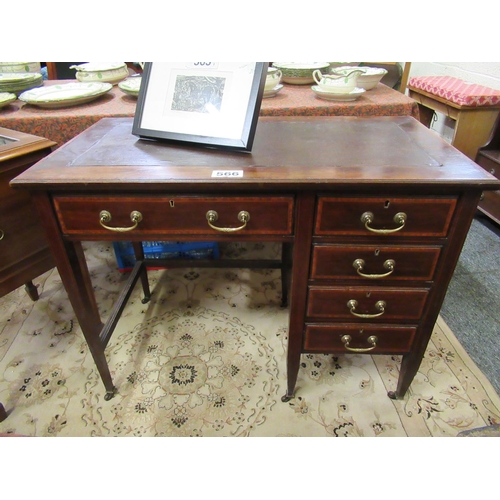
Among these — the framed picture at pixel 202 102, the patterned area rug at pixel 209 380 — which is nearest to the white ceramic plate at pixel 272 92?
the framed picture at pixel 202 102

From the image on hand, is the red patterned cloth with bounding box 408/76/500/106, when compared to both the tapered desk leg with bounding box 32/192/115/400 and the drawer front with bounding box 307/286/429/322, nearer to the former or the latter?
the drawer front with bounding box 307/286/429/322

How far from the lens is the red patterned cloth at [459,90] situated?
1.95m

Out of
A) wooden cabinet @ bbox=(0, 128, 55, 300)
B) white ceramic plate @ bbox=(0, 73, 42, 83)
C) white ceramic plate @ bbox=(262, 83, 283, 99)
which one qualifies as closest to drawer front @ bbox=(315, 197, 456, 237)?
white ceramic plate @ bbox=(262, 83, 283, 99)

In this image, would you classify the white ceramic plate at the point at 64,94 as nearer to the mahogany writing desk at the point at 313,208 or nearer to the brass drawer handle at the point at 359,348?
the mahogany writing desk at the point at 313,208

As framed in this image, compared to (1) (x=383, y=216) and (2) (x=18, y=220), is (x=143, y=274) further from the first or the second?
(1) (x=383, y=216)

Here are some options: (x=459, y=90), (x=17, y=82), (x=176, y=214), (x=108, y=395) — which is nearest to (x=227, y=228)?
(x=176, y=214)

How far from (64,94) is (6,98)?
0.64 ft

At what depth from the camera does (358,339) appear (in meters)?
1.04

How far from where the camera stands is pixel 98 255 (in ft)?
6.31

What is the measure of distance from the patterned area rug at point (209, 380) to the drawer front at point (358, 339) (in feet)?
0.83

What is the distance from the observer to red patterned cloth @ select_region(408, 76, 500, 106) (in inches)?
76.9

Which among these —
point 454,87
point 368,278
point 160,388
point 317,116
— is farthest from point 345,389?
point 454,87

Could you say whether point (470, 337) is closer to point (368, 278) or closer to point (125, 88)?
point (368, 278)

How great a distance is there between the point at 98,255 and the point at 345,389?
142cm
